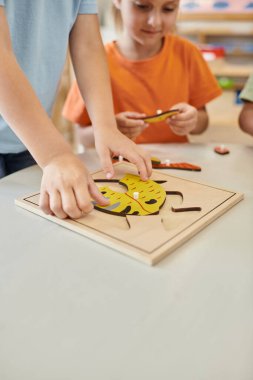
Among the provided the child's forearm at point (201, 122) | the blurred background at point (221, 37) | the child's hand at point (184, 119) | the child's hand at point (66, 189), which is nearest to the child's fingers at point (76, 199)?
the child's hand at point (66, 189)

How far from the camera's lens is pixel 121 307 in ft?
1.23

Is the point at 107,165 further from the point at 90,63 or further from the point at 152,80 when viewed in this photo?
the point at 152,80

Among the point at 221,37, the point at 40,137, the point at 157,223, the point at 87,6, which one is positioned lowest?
the point at 221,37

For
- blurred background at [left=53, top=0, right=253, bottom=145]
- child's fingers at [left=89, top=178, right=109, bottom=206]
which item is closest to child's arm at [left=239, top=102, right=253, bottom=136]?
child's fingers at [left=89, top=178, right=109, bottom=206]

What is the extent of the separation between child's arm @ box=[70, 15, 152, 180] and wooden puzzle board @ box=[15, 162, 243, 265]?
0.29 feet

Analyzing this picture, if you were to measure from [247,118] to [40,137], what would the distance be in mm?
645

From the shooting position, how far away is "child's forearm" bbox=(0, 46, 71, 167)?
530 millimetres

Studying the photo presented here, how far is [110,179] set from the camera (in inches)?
26.5

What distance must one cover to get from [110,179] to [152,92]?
0.50 meters

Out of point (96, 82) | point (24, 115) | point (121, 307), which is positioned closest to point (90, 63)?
point (96, 82)

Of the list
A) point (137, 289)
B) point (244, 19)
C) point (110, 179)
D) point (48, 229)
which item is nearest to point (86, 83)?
point (110, 179)

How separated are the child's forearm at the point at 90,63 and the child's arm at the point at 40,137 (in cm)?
21

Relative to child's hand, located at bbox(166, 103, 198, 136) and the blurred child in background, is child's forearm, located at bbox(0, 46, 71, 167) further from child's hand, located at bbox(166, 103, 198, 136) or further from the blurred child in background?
the blurred child in background

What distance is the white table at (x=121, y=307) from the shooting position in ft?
1.03
